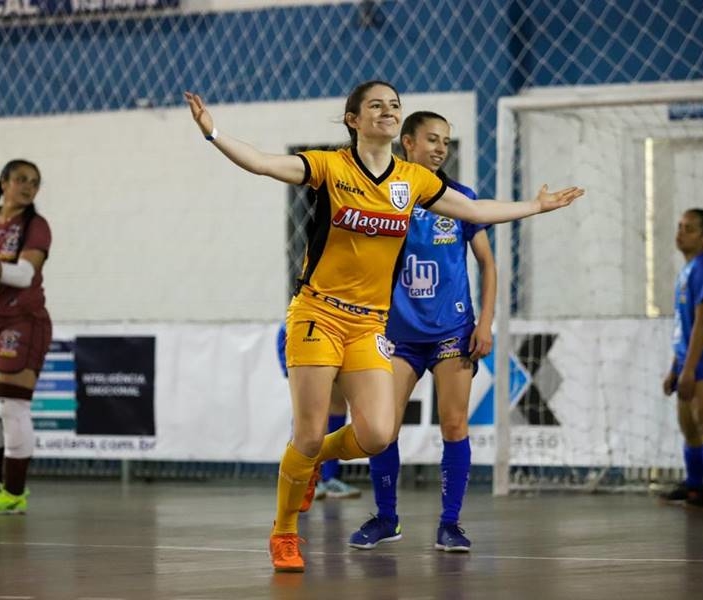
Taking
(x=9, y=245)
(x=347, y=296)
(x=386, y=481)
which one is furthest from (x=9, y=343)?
(x=347, y=296)

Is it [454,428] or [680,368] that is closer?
[454,428]

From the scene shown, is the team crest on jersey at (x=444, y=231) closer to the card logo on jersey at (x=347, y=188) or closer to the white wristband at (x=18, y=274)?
the card logo on jersey at (x=347, y=188)

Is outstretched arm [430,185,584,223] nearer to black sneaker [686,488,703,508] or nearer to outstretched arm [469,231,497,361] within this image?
outstretched arm [469,231,497,361]

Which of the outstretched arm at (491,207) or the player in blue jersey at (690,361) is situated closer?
the outstretched arm at (491,207)

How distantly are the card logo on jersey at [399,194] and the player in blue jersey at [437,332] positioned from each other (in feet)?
2.41

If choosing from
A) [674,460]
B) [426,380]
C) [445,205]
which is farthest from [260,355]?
[445,205]

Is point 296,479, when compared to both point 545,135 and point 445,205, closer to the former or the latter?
point 445,205

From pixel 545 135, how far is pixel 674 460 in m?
3.59

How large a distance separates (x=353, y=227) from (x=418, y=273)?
137cm

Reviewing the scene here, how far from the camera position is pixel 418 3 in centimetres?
1501

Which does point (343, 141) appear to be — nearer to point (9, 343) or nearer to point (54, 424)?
point (54, 424)

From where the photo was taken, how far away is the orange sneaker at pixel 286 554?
20.7ft

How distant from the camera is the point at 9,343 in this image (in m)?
9.62

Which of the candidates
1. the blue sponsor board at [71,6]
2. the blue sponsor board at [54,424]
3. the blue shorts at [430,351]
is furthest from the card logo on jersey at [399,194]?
the blue sponsor board at [71,6]
